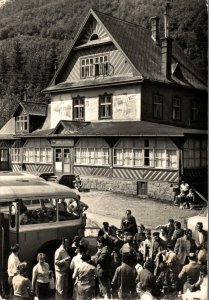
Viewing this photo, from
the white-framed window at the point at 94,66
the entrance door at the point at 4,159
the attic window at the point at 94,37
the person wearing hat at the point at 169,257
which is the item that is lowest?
the person wearing hat at the point at 169,257

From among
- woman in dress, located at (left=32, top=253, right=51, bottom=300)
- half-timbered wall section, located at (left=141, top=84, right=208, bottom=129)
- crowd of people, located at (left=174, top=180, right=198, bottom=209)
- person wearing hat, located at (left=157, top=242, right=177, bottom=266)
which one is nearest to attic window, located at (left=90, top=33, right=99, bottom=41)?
half-timbered wall section, located at (left=141, top=84, right=208, bottom=129)

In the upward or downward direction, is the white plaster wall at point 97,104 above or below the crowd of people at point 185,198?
above

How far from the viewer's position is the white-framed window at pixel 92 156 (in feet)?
70.3

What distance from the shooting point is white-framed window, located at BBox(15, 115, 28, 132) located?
28272 mm

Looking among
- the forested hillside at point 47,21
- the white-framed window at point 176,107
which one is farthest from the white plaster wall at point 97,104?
the forested hillside at point 47,21

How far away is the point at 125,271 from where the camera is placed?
24.7ft

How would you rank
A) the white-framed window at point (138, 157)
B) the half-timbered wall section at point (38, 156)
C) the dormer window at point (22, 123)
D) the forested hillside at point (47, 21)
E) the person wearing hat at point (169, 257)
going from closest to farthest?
the person wearing hat at point (169, 257), the forested hillside at point (47, 21), the white-framed window at point (138, 157), the half-timbered wall section at point (38, 156), the dormer window at point (22, 123)

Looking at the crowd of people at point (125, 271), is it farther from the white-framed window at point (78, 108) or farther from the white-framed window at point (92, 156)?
the white-framed window at point (78, 108)

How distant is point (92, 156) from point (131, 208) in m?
7.45

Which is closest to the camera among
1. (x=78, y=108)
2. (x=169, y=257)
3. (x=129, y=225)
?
(x=169, y=257)

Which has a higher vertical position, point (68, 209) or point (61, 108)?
point (61, 108)

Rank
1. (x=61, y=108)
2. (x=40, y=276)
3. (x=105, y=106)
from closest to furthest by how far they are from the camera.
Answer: (x=40, y=276) < (x=105, y=106) < (x=61, y=108)

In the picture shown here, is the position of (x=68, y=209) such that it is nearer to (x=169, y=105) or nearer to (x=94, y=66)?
(x=169, y=105)

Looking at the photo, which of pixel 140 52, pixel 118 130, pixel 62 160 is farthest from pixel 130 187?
pixel 140 52
